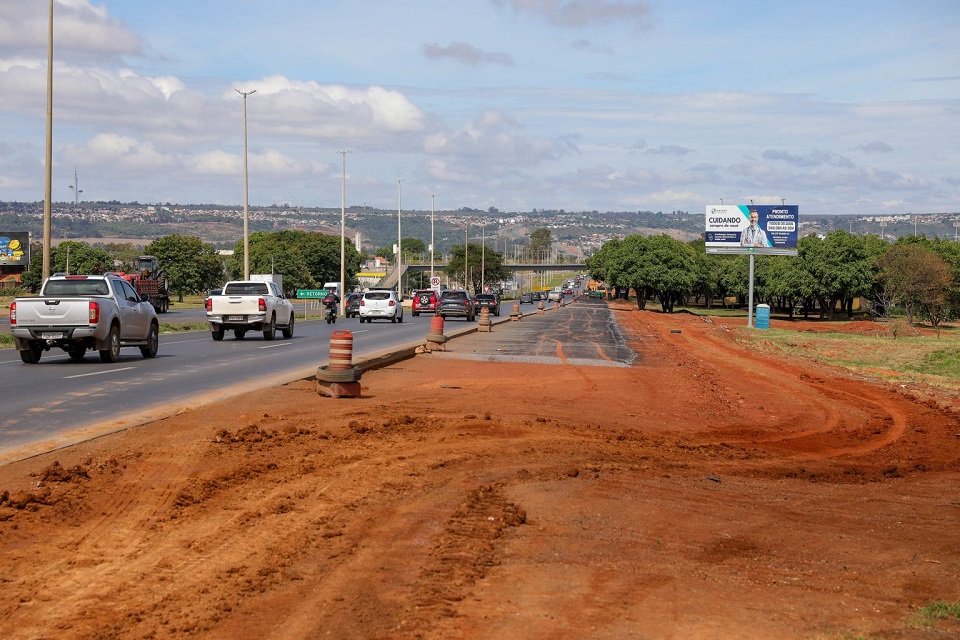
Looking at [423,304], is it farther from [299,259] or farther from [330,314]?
[299,259]

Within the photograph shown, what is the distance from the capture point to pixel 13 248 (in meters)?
142

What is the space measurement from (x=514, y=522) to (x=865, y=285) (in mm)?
88471

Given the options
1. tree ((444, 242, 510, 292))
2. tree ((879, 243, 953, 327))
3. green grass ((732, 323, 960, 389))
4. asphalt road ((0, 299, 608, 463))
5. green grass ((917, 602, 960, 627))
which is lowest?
green grass ((732, 323, 960, 389))

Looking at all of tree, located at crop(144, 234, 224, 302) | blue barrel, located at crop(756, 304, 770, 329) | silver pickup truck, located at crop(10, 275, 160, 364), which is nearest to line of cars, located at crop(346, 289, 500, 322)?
blue barrel, located at crop(756, 304, 770, 329)

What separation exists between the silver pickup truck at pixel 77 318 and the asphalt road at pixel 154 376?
42cm

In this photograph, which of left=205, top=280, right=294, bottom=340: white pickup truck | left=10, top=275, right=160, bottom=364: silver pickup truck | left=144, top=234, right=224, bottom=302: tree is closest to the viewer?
left=10, top=275, right=160, bottom=364: silver pickup truck

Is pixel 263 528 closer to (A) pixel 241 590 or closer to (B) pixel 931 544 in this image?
(A) pixel 241 590

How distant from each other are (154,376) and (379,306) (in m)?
34.7

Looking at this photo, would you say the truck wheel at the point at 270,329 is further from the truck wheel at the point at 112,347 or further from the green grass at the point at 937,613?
the green grass at the point at 937,613

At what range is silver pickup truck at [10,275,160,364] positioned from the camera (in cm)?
2305

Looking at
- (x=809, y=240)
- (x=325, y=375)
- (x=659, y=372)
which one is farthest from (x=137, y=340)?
(x=809, y=240)

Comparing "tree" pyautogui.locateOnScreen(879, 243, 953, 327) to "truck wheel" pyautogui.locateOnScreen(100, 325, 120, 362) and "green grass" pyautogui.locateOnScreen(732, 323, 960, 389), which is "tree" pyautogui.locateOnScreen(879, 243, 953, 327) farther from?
"truck wheel" pyautogui.locateOnScreen(100, 325, 120, 362)

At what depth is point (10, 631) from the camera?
18.3 ft

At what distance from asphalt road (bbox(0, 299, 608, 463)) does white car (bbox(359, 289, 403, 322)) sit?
1571 cm
